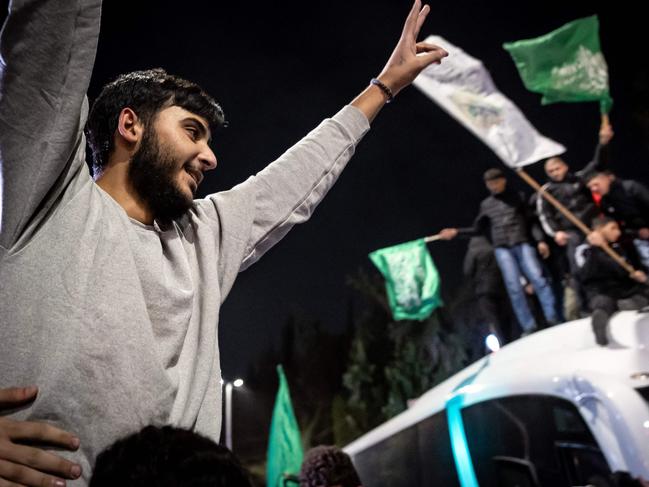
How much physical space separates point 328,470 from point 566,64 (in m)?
5.90

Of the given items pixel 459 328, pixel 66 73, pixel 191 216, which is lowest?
pixel 459 328

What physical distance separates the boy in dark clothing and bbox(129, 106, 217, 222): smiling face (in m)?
5.58

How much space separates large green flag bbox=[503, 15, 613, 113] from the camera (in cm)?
723

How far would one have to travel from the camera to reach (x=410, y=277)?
10.2 metres

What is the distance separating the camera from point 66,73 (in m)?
1.21

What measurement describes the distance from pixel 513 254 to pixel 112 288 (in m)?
7.39

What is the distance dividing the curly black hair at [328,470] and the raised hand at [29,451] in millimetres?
2766

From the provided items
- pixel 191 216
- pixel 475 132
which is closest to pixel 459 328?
pixel 475 132

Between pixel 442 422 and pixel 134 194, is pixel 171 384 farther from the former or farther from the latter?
pixel 442 422

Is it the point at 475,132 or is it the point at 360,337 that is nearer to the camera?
the point at 475,132

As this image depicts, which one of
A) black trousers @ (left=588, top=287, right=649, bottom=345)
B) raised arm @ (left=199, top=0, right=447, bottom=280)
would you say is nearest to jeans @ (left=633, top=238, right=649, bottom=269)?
black trousers @ (left=588, top=287, right=649, bottom=345)

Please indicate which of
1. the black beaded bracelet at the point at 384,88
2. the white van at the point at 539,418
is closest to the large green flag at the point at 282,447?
the white van at the point at 539,418

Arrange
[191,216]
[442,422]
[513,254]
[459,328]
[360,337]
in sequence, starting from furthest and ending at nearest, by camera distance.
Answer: [360,337], [459,328], [513,254], [442,422], [191,216]

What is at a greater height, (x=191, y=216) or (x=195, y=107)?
(x=195, y=107)
